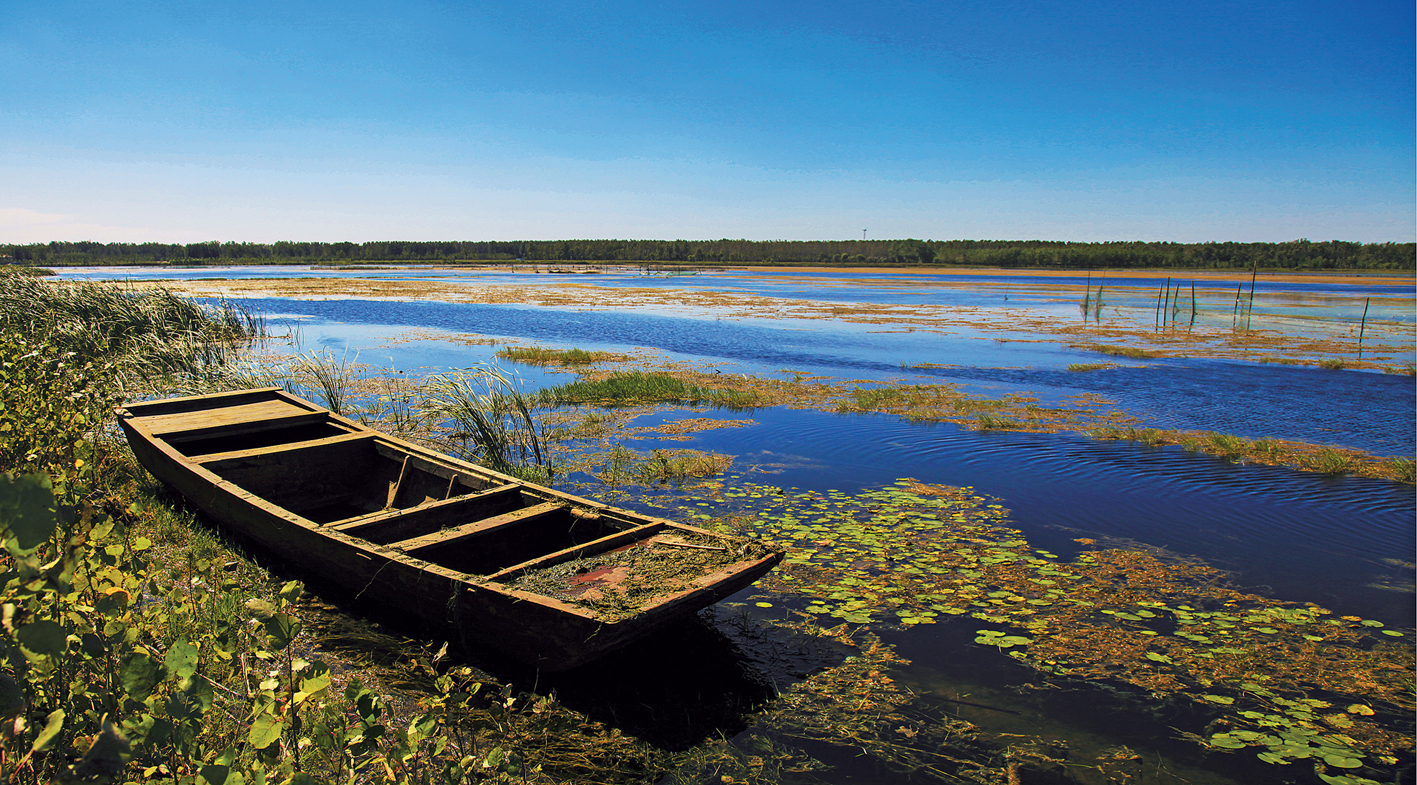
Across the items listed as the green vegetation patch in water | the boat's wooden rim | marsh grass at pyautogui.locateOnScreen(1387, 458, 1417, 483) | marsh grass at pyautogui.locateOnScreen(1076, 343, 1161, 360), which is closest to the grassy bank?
the boat's wooden rim

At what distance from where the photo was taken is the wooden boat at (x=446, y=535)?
4.28 m

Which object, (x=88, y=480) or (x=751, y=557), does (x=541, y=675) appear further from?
(x=88, y=480)

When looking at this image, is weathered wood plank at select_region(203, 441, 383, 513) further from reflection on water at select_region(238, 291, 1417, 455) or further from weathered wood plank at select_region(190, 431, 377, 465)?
reflection on water at select_region(238, 291, 1417, 455)

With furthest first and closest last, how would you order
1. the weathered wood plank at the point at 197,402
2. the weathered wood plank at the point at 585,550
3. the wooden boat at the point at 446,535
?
1. the weathered wood plank at the point at 197,402
2. the weathered wood plank at the point at 585,550
3. the wooden boat at the point at 446,535

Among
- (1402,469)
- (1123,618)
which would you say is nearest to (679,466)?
(1123,618)

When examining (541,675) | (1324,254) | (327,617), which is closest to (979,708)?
(541,675)

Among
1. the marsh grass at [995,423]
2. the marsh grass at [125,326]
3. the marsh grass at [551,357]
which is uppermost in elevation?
the marsh grass at [125,326]

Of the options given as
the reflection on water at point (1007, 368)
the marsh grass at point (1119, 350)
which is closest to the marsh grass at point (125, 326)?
the reflection on water at point (1007, 368)

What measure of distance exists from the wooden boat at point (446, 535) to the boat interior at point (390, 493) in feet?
0.05

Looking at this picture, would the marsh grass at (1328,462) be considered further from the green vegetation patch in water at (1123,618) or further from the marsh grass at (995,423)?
the green vegetation patch in water at (1123,618)

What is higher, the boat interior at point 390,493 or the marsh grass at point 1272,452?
the boat interior at point 390,493

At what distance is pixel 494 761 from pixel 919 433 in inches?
399

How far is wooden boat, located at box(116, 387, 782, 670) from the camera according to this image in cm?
428

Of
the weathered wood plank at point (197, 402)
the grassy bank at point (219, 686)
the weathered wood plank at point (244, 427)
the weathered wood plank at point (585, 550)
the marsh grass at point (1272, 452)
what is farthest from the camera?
the marsh grass at point (1272, 452)
